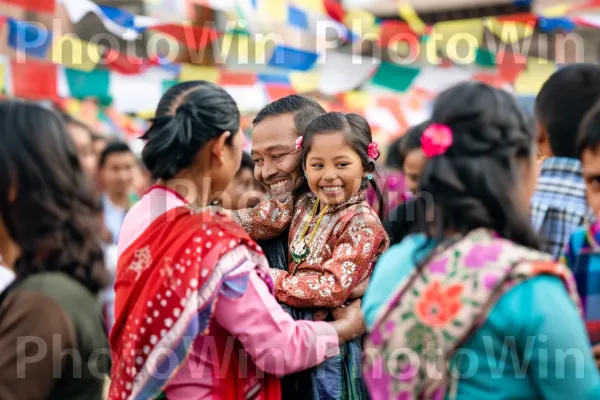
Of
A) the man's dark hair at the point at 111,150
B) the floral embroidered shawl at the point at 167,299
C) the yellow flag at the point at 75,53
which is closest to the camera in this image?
the floral embroidered shawl at the point at 167,299

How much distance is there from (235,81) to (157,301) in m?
7.33

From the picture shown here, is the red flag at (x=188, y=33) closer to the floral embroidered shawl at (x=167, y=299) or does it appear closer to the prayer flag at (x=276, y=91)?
the prayer flag at (x=276, y=91)

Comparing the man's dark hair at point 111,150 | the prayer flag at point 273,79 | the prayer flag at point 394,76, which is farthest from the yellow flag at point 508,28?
the man's dark hair at point 111,150

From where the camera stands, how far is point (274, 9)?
773 cm

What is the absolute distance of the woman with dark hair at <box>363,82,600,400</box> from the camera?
1.51m

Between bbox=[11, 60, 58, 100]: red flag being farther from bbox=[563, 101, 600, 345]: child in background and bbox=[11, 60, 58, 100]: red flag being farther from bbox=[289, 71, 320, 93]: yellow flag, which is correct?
bbox=[563, 101, 600, 345]: child in background

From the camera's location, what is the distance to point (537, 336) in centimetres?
149

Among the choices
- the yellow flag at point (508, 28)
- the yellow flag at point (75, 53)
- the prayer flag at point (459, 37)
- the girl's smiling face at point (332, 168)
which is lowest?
the girl's smiling face at point (332, 168)

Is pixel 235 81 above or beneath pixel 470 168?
above

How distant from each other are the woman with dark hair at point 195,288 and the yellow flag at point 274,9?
5808mm

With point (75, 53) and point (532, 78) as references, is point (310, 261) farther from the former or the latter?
point (532, 78)

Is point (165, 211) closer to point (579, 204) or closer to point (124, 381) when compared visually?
point (124, 381)

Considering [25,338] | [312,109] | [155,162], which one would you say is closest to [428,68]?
[312,109]

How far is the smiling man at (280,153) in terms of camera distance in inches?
100
